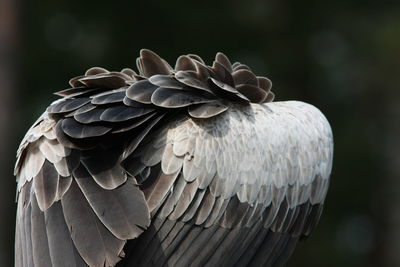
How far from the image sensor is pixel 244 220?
6.84m

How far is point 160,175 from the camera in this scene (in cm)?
643

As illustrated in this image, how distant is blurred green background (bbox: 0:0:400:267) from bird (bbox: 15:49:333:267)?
491 inches

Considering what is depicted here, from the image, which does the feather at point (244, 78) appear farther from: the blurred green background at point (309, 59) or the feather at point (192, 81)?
the blurred green background at point (309, 59)

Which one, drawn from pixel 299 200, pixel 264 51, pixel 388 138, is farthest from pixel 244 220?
pixel 388 138

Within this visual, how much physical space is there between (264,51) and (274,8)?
1078 mm

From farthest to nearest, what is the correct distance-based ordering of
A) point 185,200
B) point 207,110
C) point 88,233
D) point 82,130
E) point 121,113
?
point 207,110
point 185,200
point 121,113
point 82,130
point 88,233

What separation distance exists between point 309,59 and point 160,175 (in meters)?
17.0

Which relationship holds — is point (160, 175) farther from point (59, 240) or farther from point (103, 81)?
point (103, 81)

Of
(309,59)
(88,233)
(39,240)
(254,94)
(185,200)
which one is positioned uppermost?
(254,94)

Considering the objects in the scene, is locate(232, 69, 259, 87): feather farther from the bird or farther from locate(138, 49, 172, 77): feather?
locate(138, 49, 172, 77): feather

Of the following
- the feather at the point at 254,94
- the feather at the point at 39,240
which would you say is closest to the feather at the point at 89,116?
the feather at the point at 39,240

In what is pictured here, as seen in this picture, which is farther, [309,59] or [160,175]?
[309,59]

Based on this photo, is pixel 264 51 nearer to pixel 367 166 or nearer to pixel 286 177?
pixel 367 166

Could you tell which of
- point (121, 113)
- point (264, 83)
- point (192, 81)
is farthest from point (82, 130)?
point (264, 83)
